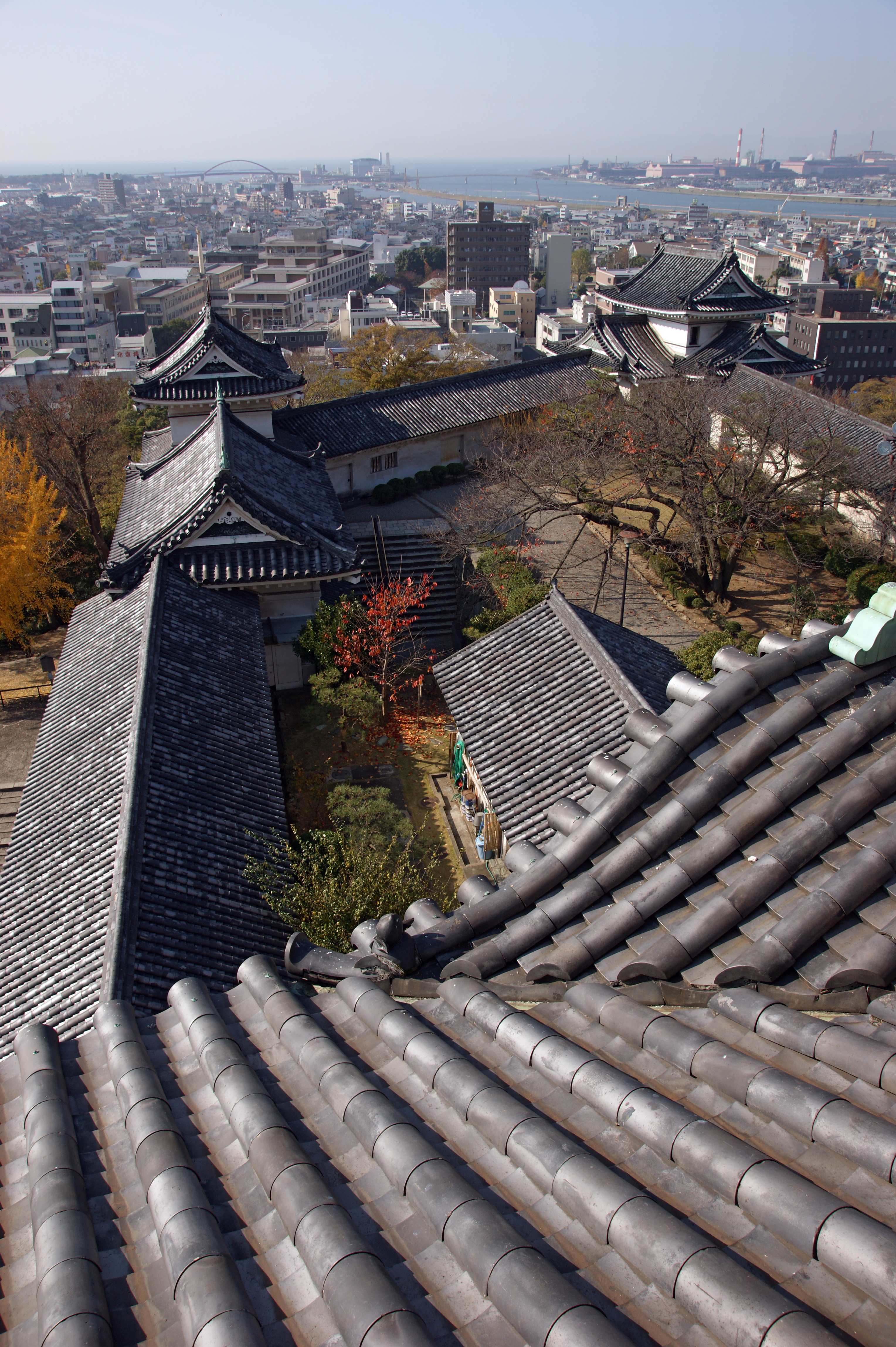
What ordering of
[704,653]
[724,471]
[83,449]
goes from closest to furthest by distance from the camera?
[704,653], [724,471], [83,449]

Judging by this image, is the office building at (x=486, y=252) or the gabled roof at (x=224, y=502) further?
the office building at (x=486, y=252)

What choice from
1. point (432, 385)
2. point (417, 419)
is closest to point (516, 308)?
point (432, 385)

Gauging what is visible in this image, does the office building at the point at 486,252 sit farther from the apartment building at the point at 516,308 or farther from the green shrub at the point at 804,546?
the green shrub at the point at 804,546

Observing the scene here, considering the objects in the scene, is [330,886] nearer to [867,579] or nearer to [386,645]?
[386,645]

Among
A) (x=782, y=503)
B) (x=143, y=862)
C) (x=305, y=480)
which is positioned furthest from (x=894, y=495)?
(x=143, y=862)

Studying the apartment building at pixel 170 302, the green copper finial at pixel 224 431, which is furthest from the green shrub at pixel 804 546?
the apartment building at pixel 170 302

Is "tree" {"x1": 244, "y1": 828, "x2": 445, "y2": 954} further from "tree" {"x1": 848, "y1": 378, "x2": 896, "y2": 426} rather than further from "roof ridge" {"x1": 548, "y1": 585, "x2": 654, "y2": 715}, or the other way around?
"tree" {"x1": 848, "y1": 378, "x2": 896, "y2": 426}

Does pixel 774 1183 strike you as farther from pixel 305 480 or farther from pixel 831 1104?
pixel 305 480

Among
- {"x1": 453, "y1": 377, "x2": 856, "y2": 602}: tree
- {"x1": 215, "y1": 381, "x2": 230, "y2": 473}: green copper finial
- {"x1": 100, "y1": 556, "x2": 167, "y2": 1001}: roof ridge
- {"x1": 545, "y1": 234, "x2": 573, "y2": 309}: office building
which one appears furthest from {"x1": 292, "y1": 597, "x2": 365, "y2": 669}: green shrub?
{"x1": 545, "y1": 234, "x2": 573, "y2": 309}: office building
